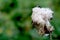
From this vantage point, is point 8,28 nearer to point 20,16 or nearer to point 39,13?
point 20,16

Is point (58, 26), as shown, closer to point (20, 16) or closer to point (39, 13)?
point (20, 16)

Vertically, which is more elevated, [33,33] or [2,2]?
[2,2]

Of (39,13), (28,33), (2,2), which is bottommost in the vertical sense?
(28,33)

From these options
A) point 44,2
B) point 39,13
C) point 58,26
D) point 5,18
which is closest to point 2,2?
point 5,18

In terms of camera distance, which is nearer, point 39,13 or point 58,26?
point 39,13

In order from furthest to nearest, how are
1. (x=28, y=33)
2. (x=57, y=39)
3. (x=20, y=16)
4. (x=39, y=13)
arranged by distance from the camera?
(x=20, y=16) → (x=28, y=33) → (x=57, y=39) → (x=39, y=13)

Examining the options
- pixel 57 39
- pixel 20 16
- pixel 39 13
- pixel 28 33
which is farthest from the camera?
pixel 20 16
